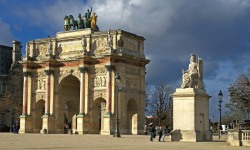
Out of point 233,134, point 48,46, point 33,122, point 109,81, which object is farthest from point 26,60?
point 233,134

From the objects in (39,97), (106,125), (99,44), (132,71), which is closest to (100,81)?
(132,71)

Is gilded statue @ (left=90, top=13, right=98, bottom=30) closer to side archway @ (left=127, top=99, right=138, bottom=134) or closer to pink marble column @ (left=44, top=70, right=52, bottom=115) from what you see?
pink marble column @ (left=44, top=70, right=52, bottom=115)

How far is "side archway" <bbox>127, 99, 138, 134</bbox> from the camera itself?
66363 millimetres

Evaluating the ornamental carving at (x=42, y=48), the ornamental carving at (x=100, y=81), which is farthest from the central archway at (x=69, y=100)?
the ornamental carving at (x=42, y=48)

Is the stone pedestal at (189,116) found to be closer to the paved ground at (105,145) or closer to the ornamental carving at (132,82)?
the paved ground at (105,145)

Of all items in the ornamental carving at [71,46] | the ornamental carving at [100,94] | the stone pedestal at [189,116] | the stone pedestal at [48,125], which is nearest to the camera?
the stone pedestal at [189,116]

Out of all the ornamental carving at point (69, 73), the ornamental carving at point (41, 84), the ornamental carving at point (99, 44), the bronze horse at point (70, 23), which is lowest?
the ornamental carving at point (41, 84)

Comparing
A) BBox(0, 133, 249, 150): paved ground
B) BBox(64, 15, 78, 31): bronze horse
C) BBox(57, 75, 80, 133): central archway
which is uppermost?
BBox(64, 15, 78, 31): bronze horse

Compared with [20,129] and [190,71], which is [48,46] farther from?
[190,71]

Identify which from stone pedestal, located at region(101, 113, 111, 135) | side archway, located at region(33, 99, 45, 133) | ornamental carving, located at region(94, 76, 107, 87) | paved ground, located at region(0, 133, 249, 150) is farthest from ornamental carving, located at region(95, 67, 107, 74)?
paved ground, located at region(0, 133, 249, 150)

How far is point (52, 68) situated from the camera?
227ft

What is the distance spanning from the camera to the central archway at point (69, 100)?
2732 inches

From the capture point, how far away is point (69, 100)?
71312 mm

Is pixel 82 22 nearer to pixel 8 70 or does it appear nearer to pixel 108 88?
pixel 108 88
